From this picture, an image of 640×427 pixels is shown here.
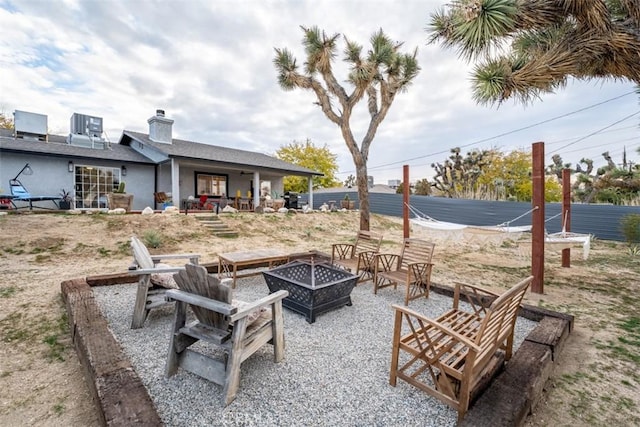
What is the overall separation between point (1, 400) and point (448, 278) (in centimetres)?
583

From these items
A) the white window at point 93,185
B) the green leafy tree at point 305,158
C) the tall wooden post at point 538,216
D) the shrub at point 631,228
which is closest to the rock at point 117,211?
the white window at point 93,185

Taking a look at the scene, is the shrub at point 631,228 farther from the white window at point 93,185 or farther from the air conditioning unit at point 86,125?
the air conditioning unit at point 86,125

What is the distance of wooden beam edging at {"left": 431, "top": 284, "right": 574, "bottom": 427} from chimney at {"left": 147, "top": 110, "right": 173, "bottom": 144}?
14470 millimetres

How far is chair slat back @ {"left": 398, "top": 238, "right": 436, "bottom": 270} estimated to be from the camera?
4254 mm

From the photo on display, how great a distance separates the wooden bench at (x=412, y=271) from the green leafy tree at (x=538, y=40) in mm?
3272

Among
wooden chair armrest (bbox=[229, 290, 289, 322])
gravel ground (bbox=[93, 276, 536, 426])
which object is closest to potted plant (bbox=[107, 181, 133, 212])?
gravel ground (bbox=[93, 276, 536, 426])

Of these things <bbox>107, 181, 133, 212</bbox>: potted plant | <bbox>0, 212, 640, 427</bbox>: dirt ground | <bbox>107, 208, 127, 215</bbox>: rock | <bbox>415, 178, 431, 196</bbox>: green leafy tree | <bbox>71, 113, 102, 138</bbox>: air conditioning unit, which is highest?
<bbox>71, 113, 102, 138</bbox>: air conditioning unit

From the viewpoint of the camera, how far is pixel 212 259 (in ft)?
21.4

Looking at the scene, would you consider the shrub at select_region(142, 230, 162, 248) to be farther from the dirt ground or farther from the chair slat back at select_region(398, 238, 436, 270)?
the chair slat back at select_region(398, 238, 436, 270)

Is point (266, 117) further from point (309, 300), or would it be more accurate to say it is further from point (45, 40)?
point (309, 300)

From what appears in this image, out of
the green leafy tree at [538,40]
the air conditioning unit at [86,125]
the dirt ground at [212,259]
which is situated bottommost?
the dirt ground at [212,259]

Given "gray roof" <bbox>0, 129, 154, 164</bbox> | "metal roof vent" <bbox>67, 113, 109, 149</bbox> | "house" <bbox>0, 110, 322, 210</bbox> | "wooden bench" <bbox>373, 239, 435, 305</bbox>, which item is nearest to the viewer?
"wooden bench" <bbox>373, 239, 435, 305</bbox>

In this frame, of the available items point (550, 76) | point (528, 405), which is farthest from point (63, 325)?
point (550, 76)

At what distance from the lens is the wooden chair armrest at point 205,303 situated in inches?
69.9
